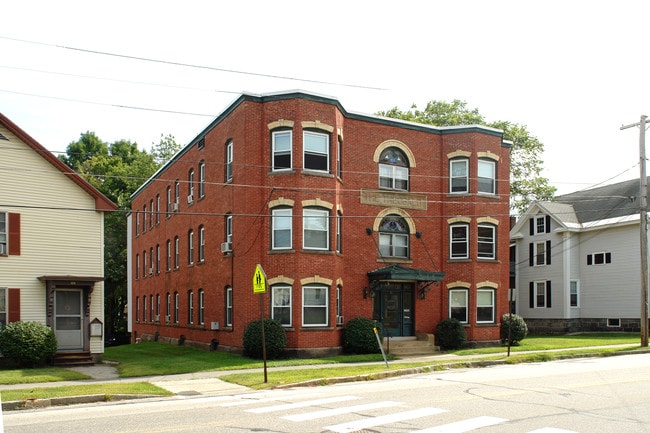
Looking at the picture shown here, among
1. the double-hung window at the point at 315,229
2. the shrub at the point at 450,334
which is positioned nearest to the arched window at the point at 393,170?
the double-hung window at the point at 315,229

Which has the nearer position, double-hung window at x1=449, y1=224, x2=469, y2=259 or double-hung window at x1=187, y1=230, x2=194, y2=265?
double-hung window at x1=449, y1=224, x2=469, y2=259

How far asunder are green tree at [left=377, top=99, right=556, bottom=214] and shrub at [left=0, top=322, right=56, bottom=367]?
29.6 m

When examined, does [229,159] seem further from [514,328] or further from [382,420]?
[382,420]

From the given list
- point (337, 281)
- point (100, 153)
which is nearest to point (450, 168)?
A: point (337, 281)

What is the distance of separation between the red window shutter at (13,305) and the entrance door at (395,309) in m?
13.5

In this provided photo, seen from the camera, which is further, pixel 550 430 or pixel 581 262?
pixel 581 262

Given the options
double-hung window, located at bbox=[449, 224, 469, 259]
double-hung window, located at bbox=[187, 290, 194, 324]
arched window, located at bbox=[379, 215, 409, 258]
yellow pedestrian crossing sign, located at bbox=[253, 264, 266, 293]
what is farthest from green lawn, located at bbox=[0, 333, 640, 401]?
arched window, located at bbox=[379, 215, 409, 258]

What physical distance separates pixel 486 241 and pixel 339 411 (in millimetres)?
19412

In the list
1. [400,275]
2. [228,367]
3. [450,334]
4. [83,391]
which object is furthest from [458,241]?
[83,391]

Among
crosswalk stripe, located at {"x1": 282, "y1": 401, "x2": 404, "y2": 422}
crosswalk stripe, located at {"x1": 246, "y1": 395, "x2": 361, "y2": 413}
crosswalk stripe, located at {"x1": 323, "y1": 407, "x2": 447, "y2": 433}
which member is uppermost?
crosswalk stripe, located at {"x1": 323, "y1": 407, "x2": 447, "y2": 433}

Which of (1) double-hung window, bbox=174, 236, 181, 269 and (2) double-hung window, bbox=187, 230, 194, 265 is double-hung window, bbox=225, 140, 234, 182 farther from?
(1) double-hung window, bbox=174, 236, 181, 269

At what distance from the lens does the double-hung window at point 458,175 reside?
97.8 ft

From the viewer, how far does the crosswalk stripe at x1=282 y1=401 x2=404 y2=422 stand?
11.4 metres

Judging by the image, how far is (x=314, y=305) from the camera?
82.7ft
